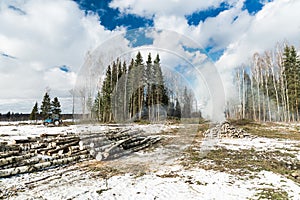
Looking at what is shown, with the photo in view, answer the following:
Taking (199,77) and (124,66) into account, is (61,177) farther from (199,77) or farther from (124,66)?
(124,66)

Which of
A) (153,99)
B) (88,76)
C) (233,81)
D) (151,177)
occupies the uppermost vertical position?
(233,81)

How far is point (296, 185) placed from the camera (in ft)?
16.5

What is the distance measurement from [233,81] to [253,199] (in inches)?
1554

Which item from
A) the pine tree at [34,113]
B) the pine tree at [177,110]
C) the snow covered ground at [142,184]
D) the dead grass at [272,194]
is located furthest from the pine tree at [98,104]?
the pine tree at [34,113]

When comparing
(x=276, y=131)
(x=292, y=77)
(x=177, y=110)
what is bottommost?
(x=276, y=131)

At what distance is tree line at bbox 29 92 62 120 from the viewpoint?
45000 millimetres

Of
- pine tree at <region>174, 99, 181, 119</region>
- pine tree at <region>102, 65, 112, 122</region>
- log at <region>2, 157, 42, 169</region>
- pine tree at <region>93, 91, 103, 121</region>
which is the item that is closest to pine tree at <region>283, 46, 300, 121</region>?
pine tree at <region>174, 99, 181, 119</region>

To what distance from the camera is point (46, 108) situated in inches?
1783

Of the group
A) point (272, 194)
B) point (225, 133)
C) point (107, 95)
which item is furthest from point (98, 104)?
point (272, 194)

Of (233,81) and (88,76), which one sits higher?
(233,81)

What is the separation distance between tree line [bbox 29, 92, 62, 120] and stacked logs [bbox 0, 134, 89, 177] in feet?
130

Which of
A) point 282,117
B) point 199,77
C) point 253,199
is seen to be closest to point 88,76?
point 199,77

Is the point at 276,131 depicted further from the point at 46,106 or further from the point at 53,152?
the point at 46,106

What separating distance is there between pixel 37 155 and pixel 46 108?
139ft
